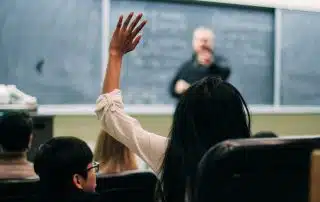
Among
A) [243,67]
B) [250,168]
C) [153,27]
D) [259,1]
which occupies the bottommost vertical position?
[250,168]

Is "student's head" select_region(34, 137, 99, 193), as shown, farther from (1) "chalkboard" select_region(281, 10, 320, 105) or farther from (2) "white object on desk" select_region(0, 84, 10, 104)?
(1) "chalkboard" select_region(281, 10, 320, 105)

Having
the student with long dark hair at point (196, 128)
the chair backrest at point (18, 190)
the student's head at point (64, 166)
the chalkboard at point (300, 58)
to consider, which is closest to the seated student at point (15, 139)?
the chair backrest at point (18, 190)

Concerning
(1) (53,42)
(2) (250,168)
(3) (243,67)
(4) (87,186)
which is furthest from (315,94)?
(2) (250,168)

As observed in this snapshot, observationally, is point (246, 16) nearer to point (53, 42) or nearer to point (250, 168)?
point (53, 42)

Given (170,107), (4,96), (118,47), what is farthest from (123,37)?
(170,107)

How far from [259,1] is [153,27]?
92cm

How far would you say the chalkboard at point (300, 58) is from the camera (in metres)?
4.08

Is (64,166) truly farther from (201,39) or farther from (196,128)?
(201,39)

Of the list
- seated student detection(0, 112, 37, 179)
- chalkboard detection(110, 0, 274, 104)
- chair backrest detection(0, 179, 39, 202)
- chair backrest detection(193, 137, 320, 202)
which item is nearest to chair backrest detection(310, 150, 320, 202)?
chair backrest detection(193, 137, 320, 202)

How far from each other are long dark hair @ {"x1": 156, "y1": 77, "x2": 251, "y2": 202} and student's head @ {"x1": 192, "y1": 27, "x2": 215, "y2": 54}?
8.59 feet

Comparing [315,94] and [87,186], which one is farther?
[315,94]

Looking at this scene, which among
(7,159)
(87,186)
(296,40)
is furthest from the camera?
(296,40)

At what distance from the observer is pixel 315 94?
4.31 meters

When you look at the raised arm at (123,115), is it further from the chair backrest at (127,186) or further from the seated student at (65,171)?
the chair backrest at (127,186)
